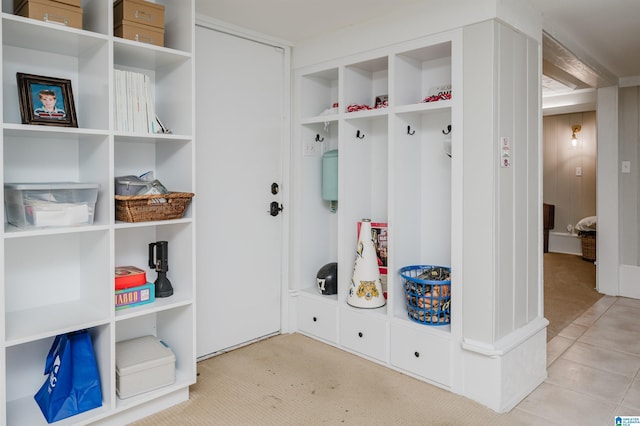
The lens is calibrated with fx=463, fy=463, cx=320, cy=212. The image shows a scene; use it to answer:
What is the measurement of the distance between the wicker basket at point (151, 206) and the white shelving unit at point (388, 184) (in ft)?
3.86

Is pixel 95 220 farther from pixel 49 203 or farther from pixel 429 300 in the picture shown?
pixel 429 300

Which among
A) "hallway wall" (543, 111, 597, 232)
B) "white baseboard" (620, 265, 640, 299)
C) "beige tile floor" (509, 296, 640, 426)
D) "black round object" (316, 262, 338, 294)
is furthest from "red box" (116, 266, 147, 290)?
"hallway wall" (543, 111, 597, 232)

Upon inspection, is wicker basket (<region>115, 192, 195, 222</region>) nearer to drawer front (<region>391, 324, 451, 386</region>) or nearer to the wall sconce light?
drawer front (<region>391, 324, 451, 386</region>)

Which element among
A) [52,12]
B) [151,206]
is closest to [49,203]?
[151,206]

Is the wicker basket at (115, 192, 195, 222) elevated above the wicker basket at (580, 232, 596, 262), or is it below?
above

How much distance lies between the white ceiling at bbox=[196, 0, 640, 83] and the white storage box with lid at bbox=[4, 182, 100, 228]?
1305 mm

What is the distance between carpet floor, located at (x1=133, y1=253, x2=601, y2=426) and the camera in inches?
88.4

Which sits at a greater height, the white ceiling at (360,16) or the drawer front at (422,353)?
the white ceiling at (360,16)

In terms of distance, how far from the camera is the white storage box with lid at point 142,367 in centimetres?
217

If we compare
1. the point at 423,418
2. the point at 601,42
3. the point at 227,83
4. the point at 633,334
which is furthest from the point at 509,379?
the point at 601,42

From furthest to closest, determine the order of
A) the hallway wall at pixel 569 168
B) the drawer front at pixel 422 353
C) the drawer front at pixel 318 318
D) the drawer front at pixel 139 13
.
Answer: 1. the hallway wall at pixel 569 168
2. the drawer front at pixel 318 318
3. the drawer front at pixel 422 353
4. the drawer front at pixel 139 13

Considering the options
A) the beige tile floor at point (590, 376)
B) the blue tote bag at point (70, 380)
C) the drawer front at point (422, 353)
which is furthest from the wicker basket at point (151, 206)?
the beige tile floor at point (590, 376)

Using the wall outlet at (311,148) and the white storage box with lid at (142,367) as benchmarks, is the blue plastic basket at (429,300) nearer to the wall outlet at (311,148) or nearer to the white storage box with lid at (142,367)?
the wall outlet at (311,148)

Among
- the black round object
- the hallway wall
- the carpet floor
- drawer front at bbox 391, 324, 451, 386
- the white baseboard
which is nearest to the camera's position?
the carpet floor
